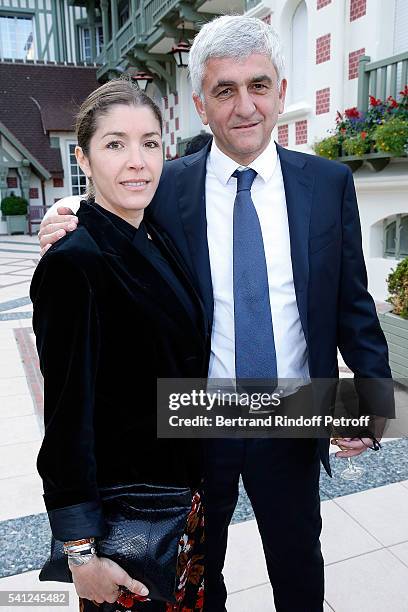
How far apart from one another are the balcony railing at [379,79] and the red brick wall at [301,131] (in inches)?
55.8

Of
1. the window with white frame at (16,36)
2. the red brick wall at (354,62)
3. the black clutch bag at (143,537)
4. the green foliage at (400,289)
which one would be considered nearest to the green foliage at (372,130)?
the red brick wall at (354,62)

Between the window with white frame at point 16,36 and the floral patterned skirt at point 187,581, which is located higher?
the window with white frame at point 16,36

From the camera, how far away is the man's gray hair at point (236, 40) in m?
1.54

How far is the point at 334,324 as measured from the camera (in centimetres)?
174

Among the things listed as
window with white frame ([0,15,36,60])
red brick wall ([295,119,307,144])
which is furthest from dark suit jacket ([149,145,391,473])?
window with white frame ([0,15,36,60])

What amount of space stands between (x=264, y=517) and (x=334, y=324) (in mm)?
720

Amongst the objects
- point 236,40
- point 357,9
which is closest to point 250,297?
point 236,40

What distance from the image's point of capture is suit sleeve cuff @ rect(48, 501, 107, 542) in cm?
123

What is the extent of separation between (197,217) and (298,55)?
7649 millimetres

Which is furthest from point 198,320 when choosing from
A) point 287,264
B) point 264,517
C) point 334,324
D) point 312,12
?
point 312,12

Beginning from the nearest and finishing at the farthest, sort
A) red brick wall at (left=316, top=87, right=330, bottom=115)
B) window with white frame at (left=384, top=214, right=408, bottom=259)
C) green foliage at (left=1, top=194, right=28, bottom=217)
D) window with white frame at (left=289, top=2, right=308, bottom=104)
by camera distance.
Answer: window with white frame at (left=384, top=214, right=408, bottom=259)
red brick wall at (left=316, top=87, right=330, bottom=115)
window with white frame at (left=289, top=2, right=308, bottom=104)
green foliage at (left=1, top=194, right=28, bottom=217)

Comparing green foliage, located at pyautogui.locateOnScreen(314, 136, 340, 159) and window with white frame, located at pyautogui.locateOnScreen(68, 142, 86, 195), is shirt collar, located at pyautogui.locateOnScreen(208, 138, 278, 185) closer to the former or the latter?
green foliage, located at pyautogui.locateOnScreen(314, 136, 340, 159)

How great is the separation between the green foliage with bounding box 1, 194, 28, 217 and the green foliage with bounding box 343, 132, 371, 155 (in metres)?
15.4

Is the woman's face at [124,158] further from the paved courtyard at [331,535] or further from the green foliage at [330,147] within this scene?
the green foliage at [330,147]
